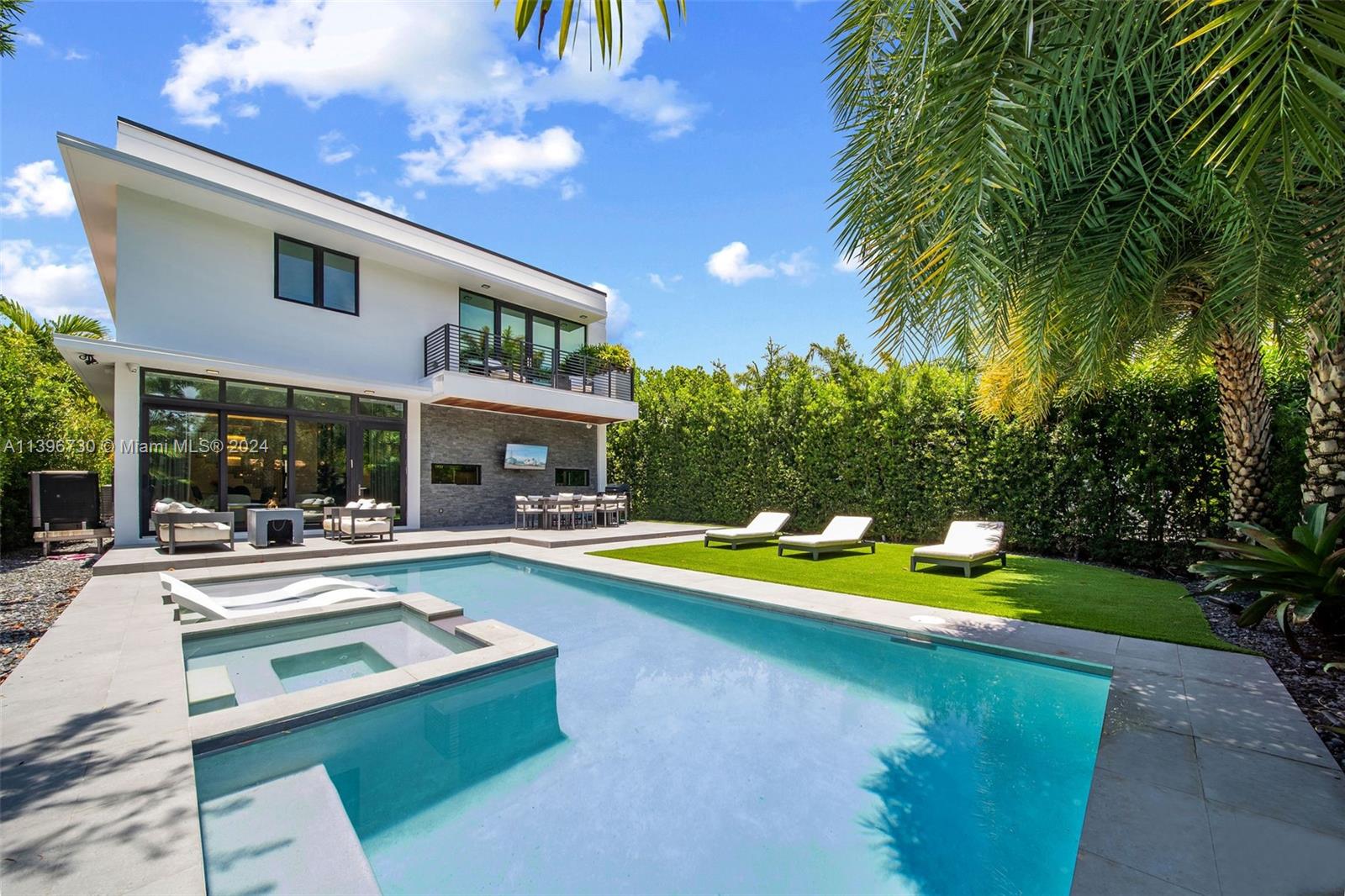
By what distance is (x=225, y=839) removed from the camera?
2801mm

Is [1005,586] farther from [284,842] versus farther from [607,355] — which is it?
[607,355]

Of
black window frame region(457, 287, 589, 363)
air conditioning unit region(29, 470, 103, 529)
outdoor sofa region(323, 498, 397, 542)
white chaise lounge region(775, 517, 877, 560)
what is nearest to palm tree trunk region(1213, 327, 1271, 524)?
white chaise lounge region(775, 517, 877, 560)

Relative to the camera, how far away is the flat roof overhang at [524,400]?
15.1m

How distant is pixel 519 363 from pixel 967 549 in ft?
42.0

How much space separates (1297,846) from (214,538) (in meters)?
13.5

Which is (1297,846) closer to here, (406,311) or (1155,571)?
(1155,571)

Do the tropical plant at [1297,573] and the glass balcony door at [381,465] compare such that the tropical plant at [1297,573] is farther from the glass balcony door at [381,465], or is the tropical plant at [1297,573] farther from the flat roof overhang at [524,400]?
the glass balcony door at [381,465]

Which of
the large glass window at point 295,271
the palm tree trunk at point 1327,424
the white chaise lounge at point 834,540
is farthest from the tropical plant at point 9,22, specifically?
the palm tree trunk at point 1327,424

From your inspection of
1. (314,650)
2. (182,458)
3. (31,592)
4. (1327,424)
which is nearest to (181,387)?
(182,458)

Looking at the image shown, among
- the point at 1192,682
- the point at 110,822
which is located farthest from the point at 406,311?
the point at 1192,682

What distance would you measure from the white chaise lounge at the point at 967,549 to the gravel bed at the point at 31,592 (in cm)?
1032

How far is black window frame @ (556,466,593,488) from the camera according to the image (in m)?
19.6

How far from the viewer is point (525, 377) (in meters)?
17.5

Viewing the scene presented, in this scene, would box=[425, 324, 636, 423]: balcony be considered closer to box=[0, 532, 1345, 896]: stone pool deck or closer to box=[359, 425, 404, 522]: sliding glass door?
box=[359, 425, 404, 522]: sliding glass door
